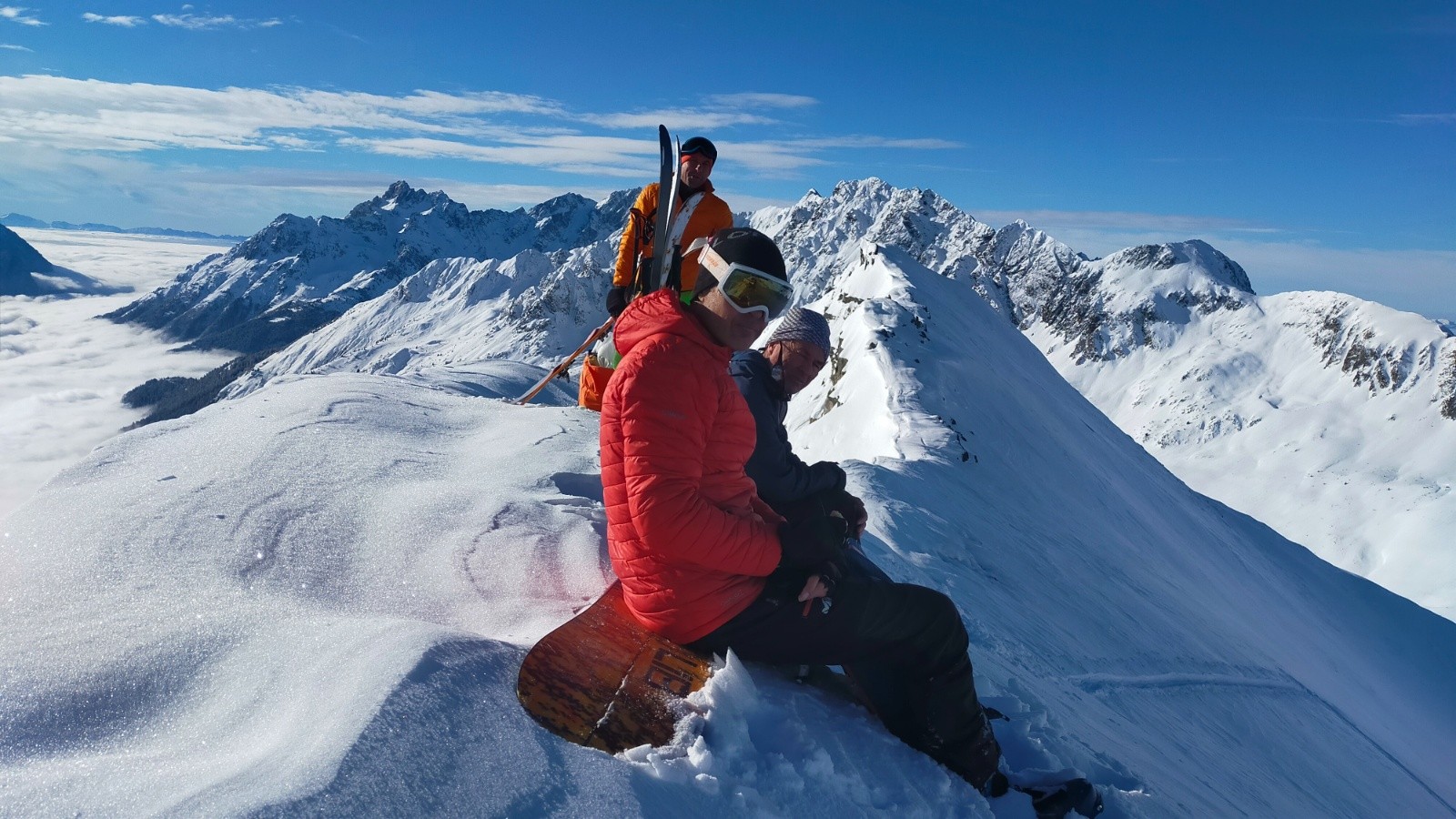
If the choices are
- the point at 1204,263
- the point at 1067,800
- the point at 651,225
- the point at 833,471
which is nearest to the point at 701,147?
the point at 651,225

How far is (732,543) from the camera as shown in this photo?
3.58 metres

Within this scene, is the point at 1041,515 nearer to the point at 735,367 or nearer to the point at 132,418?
the point at 735,367

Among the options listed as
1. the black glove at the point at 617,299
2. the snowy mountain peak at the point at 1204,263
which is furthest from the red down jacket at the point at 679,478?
the snowy mountain peak at the point at 1204,263

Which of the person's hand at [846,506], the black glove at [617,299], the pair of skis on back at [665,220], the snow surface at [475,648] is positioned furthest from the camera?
the black glove at [617,299]

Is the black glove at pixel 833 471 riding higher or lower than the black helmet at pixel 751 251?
lower

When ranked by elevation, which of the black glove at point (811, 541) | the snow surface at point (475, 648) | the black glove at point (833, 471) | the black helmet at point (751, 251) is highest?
the black helmet at point (751, 251)

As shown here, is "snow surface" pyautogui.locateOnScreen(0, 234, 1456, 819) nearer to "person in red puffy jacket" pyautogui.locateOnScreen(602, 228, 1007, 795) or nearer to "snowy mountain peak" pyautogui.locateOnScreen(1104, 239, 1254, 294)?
"person in red puffy jacket" pyautogui.locateOnScreen(602, 228, 1007, 795)

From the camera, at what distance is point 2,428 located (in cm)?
14688

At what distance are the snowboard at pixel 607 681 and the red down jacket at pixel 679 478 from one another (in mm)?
169

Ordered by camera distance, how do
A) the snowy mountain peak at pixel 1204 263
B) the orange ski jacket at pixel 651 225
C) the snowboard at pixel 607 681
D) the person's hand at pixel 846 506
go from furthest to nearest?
the snowy mountain peak at pixel 1204 263 → the orange ski jacket at pixel 651 225 → the person's hand at pixel 846 506 → the snowboard at pixel 607 681

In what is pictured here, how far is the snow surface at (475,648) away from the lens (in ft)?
9.37

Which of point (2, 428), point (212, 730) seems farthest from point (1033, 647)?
point (2, 428)

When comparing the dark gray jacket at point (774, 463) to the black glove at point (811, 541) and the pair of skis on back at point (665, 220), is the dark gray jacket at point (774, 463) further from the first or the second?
the pair of skis on back at point (665, 220)

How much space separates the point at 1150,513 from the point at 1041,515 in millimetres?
8977
